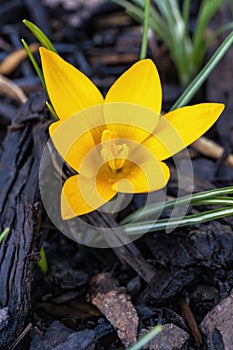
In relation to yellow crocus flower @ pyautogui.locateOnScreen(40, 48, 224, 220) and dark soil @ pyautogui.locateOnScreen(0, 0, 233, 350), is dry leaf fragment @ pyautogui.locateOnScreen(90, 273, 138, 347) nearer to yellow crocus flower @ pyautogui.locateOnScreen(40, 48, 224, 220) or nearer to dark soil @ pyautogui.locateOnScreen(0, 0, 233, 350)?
dark soil @ pyautogui.locateOnScreen(0, 0, 233, 350)

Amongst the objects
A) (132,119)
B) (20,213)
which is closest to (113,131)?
(132,119)

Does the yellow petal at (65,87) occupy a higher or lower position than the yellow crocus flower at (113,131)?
higher

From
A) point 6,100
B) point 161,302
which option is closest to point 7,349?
point 161,302

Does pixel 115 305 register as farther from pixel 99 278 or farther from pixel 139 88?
pixel 139 88

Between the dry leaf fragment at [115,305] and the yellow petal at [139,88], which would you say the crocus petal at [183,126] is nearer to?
the yellow petal at [139,88]

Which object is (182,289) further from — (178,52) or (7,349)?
(178,52)

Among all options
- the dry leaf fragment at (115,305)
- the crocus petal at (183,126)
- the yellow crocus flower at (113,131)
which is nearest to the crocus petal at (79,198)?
the yellow crocus flower at (113,131)
